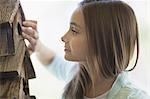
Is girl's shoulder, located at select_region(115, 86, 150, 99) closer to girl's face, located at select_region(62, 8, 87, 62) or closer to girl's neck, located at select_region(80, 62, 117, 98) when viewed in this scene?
girl's neck, located at select_region(80, 62, 117, 98)

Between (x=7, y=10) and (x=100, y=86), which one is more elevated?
(x=7, y=10)

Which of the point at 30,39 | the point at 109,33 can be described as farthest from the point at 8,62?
the point at 109,33

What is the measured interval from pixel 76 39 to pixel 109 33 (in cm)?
11

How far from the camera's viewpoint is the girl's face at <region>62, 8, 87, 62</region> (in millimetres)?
927

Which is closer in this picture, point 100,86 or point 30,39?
point 30,39

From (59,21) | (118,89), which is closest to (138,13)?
(59,21)

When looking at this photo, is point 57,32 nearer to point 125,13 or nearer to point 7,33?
point 125,13

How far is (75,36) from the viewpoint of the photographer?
93 centimetres

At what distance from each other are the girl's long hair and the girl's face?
0.02m

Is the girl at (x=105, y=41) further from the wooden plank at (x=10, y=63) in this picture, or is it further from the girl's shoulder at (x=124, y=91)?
the wooden plank at (x=10, y=63)

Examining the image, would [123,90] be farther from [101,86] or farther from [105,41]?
[105,41]

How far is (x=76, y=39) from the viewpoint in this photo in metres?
0.93

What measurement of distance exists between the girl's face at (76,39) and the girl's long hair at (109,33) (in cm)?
2

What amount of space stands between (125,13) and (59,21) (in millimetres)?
448
